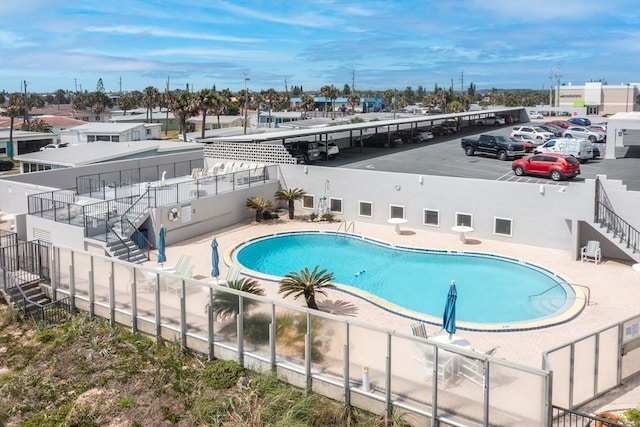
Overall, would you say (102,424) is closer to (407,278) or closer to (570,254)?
(407,278)

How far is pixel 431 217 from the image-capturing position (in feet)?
94.6

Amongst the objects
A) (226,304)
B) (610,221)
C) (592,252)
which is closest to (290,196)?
(592,252)

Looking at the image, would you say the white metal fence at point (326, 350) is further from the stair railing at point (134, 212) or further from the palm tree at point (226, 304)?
the stair railing at point (134, 212)

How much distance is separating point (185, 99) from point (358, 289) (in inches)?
2100

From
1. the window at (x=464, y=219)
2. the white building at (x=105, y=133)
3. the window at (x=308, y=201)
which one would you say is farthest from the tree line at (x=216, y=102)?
the window at (x=464, y=219)

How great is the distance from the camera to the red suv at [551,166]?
32.3 meters

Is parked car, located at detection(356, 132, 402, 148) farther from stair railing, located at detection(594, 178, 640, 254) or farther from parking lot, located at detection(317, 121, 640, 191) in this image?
stair railing, located at detection(594, 178, 640, 254)

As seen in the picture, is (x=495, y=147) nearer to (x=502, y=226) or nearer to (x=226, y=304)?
(x=502, y=226)

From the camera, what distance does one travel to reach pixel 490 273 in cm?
2341

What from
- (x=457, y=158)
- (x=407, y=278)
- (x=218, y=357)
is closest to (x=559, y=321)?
(x=407, y=278)

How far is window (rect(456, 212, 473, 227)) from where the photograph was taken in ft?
90.9

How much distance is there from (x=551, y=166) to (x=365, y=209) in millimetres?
10846

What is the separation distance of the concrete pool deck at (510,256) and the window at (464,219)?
2.15 feet

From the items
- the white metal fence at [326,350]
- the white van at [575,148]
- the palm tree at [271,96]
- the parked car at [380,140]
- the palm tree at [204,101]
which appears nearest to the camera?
the white metal fence at [326,350]
